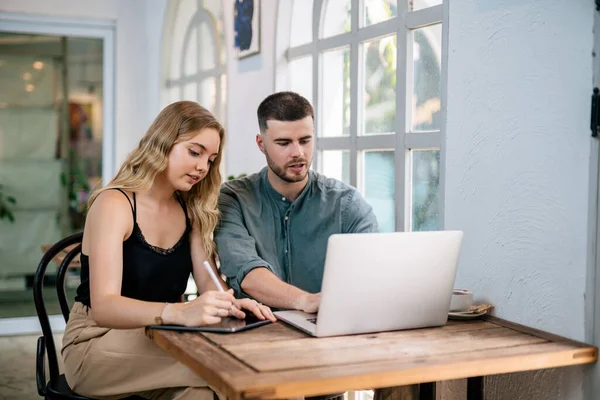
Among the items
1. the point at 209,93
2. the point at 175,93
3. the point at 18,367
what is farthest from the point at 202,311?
the point at 175,93

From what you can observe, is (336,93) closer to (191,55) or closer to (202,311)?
(202,311)

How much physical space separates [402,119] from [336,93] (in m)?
0.62

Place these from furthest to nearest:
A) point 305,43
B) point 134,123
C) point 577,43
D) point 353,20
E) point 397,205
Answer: point 134,123 < point 305,43 < point 353,20 < point 397,205 < point 577,43

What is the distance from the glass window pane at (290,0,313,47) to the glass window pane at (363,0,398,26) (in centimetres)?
53

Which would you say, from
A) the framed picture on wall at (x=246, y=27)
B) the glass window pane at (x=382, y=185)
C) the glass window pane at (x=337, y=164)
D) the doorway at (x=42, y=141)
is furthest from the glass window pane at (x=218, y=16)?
the glass window pane at (x=382, y=185)

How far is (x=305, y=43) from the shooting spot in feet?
11.0

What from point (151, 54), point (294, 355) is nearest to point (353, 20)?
point (294, 355)

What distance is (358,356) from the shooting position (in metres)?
1.45

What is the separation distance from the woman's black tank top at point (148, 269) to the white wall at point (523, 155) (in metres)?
0.78

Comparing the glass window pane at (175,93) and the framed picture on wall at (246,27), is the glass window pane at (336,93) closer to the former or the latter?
the framed picture on wall at (246,27)

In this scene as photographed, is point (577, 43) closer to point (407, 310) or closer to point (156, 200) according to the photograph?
point (407, 310)

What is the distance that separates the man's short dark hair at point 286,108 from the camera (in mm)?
2299

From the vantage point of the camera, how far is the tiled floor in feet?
11.8

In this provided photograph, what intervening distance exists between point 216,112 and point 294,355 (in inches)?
125
